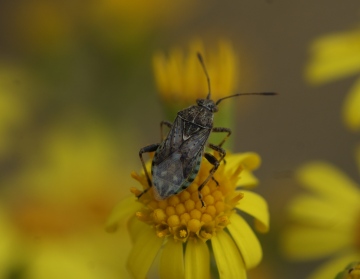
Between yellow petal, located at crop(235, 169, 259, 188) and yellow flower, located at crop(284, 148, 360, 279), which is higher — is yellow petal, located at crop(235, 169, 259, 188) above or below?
above

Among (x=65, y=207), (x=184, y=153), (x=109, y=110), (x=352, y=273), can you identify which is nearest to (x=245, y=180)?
(x=184, y=153)

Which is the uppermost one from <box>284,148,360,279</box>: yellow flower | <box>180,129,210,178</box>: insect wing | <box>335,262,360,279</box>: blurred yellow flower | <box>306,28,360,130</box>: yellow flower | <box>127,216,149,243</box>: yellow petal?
<box>180,129,210,178</box>: insect wing

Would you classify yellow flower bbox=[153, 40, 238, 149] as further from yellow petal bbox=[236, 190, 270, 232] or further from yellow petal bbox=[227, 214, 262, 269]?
yellow petal bbox=[227, 214, 262, 269]

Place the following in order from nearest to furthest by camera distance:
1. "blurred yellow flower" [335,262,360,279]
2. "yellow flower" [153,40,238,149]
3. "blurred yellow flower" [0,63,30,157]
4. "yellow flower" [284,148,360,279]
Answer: "blurred yellow flower" [335,262,360,279] < "yellow flower" [153,40,238,149] < "yellow flower" [284,148,360,279] < "blurred yellow flower" [0,63,30,157]

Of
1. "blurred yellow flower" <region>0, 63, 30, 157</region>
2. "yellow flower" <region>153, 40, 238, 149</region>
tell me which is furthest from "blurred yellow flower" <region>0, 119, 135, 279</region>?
"yellow flower" <region>153, 40, 238, 149</region>

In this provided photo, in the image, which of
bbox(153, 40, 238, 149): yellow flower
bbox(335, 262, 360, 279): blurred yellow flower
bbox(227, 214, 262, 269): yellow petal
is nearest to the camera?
bbox(335, 262, 360, 279): blurred yellow flower

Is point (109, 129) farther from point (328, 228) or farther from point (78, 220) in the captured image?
point (328, 228)

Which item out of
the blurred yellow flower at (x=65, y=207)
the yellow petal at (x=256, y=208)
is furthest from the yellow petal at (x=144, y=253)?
the blurred yellow flower at (x=65, y=207)

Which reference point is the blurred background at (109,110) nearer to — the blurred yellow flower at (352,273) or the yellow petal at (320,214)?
the yellow petal at (320,214)
